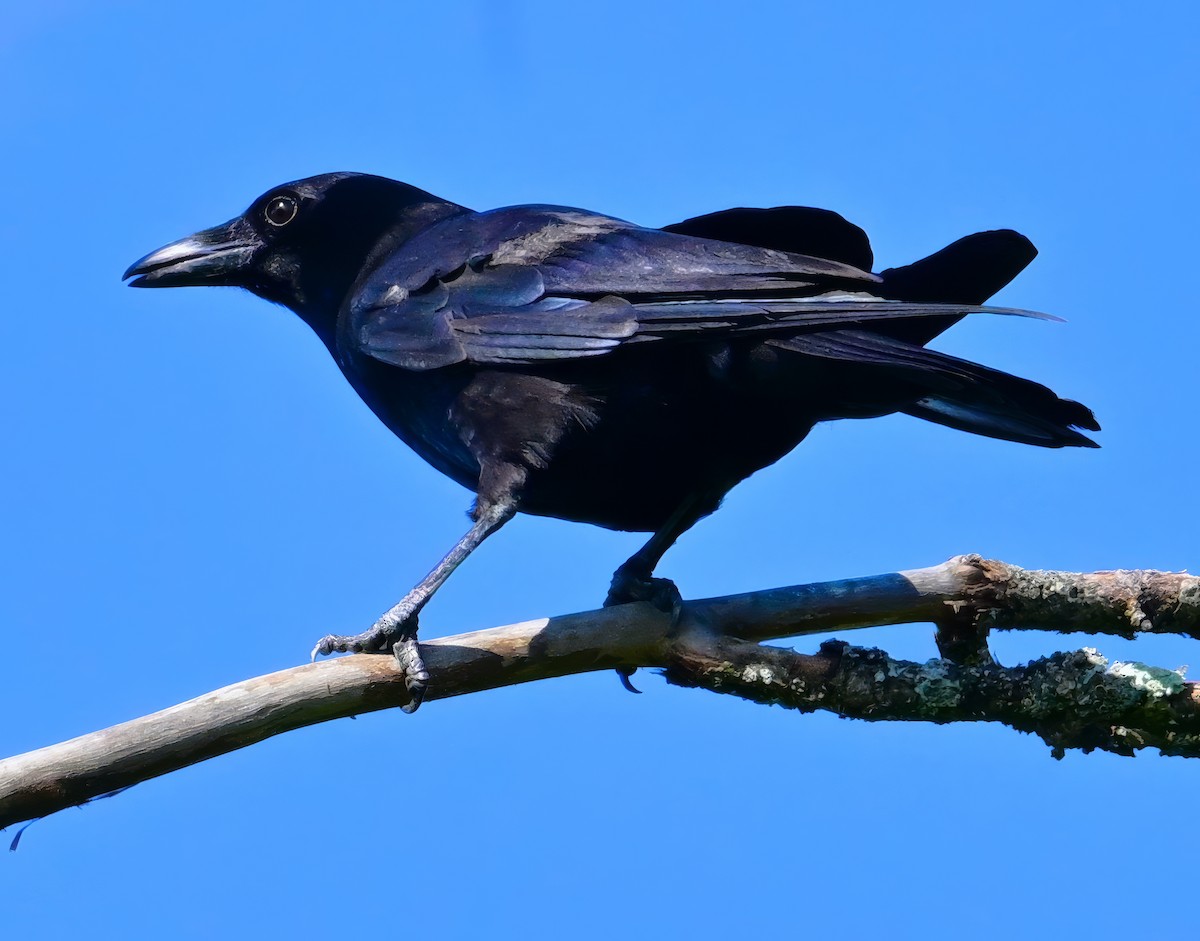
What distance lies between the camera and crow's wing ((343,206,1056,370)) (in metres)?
4.79

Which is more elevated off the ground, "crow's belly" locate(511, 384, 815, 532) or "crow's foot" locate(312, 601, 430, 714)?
"crow's belly" locate(511, 384, 815, 532)

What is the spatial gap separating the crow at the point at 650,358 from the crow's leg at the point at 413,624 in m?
0.01

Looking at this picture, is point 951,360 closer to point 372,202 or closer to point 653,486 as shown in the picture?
point 653,486

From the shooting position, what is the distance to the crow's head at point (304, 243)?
600 centimetres

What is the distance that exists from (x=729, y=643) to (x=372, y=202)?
9.18 ft

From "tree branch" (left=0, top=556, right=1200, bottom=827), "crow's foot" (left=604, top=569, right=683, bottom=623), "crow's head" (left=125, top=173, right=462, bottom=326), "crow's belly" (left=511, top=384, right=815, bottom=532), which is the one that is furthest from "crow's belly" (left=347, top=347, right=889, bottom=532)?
"crow's head" (left=125, top=173, right=462, bottom=326)

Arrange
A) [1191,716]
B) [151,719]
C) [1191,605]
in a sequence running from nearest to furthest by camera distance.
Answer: [151,719] < [1191,716] < [1191,605]

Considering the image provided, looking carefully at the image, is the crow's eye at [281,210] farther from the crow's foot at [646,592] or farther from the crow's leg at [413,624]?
the crow's foot at [646,592]

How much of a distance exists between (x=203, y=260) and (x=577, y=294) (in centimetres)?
198

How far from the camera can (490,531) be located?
4848 millimetres

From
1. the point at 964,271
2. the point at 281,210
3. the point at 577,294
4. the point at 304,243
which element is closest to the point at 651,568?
the point at 577,294

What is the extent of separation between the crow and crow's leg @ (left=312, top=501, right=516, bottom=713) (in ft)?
0.04

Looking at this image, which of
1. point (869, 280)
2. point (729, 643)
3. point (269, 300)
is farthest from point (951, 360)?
point (269, 300)

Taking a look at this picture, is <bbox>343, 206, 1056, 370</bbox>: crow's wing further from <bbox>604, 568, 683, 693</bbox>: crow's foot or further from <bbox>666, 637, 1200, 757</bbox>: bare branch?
<bbox>666, 637, 1200, 757</bbox>: bare branch
